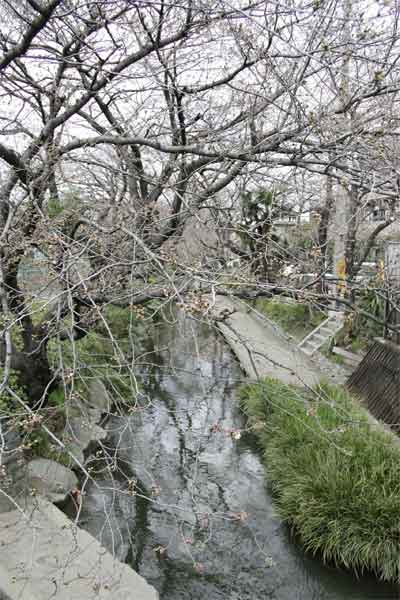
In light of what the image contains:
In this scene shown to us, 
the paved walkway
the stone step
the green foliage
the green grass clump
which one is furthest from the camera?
the green foliage

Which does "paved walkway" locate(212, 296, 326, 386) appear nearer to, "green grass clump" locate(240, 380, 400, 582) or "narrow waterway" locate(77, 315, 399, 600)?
"narrow waterway" locate(77, 315, 399, 600)

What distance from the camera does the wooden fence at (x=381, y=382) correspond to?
6984 mm

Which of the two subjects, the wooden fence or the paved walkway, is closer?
the wooden fence

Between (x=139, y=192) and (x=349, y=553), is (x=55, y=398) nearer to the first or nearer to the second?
(x=139, y=192)

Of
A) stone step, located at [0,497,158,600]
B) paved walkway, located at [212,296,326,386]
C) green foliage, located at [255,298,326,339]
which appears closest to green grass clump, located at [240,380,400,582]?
stone step, located at [0,497,158,600]

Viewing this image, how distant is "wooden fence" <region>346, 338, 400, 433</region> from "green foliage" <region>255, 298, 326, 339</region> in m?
3.81

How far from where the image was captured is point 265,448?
21.1 ft

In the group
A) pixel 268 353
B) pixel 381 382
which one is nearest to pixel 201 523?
pixel 381 382

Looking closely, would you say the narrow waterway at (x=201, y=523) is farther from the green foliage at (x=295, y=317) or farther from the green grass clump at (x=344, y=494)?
the green foliage at (x=295, y=317)

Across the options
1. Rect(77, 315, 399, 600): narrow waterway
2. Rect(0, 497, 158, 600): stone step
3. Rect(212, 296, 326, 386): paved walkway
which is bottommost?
Rect(77, 315, 399, 600): narrow waterway

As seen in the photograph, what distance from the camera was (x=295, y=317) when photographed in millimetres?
13250

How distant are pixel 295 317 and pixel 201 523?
353 inches

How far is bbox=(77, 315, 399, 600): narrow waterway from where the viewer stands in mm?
4059

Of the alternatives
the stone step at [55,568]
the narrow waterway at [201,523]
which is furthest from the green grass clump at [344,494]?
the stone step at [55,568]
